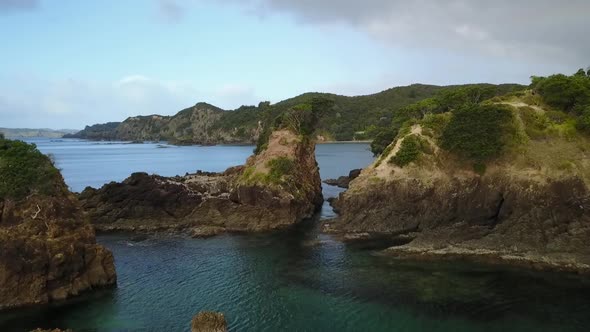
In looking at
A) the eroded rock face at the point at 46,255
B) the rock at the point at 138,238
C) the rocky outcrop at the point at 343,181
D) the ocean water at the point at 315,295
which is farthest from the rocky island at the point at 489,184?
the rocky outcrop at the point at 343,181

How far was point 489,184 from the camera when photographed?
5259 cm

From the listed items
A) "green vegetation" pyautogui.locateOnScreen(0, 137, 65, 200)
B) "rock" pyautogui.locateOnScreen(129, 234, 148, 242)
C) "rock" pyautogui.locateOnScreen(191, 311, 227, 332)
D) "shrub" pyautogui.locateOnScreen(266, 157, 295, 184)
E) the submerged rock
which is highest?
"green vegetation" pyautogui.locateOnScreen(0, 137, 65, 200)

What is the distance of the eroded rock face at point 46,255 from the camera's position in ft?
110

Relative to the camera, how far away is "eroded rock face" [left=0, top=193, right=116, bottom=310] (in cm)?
3347

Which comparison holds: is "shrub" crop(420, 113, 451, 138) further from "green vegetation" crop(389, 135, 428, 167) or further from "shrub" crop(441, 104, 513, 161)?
"shrub" crop(441, 104, 513, 161)

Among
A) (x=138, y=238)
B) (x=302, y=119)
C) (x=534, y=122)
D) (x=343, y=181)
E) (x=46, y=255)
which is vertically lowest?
(x=138, y=238)

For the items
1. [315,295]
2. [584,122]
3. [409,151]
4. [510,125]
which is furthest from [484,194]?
[315,295]

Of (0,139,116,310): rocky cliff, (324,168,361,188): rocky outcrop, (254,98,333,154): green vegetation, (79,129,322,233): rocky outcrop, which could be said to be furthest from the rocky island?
(324,168,361,188): rocky outcrop

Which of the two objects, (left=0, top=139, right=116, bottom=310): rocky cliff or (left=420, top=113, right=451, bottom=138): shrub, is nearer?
(left=0, top=139, right=116, bottom=310): rocky cliff

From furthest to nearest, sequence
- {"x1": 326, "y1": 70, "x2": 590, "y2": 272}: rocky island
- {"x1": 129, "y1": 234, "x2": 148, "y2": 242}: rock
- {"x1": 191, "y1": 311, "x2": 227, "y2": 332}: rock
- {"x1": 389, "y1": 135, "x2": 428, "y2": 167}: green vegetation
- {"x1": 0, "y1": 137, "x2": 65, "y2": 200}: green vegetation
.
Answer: {"x1": 389, "y1": 135, "x2": 428, "y2": 167}: green vegetation → {"x1": 129, "y1": 234, "x2": 148, "y2": 242}: rock → {"x1": 326, "y1": 70, "x2": 590, "y2": 272}: rocky island → {"x1": 0, "y1": 137, "x2": 65, "y2": 200}: green vegetation → {"x1": 191, "y1": 311, "x2": 227, "y2": 332}: rock

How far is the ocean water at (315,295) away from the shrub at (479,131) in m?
17.8

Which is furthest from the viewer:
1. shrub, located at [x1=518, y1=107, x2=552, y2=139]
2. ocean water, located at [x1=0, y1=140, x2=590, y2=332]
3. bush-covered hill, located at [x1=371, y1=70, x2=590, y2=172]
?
shrub, located at [x1=518, y1=107, x2=552, y2=139]

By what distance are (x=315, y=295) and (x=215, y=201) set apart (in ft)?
98.9

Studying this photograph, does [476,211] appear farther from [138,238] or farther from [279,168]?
[138,238]
